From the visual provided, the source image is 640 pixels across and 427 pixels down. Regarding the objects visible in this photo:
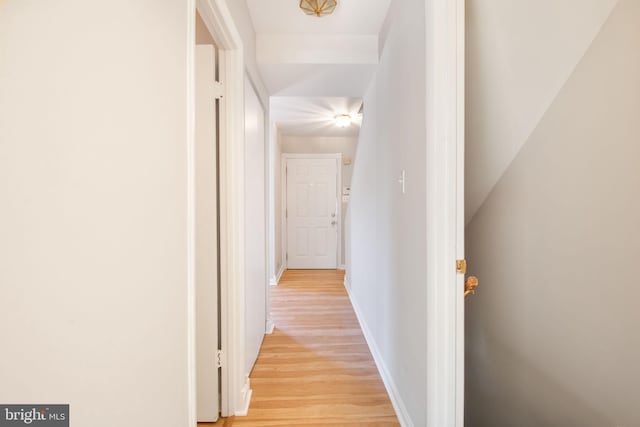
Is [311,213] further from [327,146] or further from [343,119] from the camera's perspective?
[343,119]

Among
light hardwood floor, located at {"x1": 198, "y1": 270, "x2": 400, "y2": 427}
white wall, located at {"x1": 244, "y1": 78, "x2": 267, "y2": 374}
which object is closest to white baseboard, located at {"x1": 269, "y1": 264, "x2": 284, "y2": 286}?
light hardwood floor, located at {"x1": 198, "y1": 270, "x2": 400, "y2": 427}

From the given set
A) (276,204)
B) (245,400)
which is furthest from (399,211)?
(276,204)

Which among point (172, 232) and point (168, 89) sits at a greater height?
point (168, 89)

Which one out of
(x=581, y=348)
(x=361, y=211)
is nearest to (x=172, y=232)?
(x=581, y=348)

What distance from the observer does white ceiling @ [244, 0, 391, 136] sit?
199cm

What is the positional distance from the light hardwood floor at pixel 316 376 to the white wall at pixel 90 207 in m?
1.07

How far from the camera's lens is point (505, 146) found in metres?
1.26

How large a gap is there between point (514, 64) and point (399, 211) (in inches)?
33.3

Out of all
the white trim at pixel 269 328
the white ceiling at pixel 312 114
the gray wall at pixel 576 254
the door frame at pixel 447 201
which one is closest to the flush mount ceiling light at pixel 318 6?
the door frame at pixel 447 201

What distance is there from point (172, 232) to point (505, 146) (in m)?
1.33

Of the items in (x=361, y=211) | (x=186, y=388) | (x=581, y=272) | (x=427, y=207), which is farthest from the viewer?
(x=361, y=211)

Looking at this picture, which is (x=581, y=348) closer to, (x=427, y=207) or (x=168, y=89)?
(x=427, y=207)

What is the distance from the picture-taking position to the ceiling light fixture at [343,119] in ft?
13.7

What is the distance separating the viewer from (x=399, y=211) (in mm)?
1682
